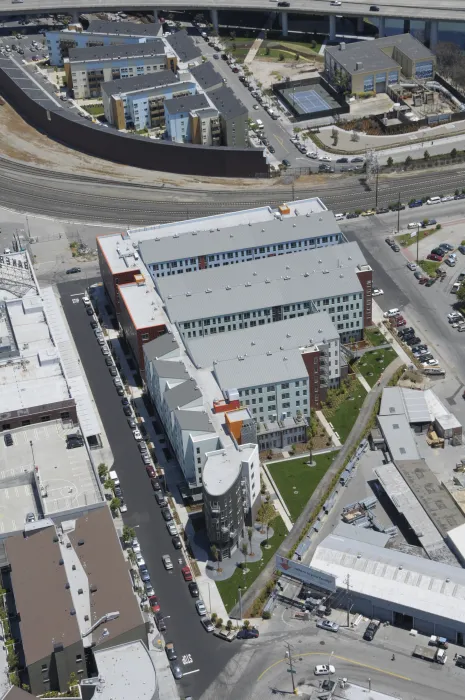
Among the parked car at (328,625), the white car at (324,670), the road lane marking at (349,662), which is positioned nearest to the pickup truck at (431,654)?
the road lane marking at (349,662)

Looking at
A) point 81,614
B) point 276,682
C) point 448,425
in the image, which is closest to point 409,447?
point 448,425

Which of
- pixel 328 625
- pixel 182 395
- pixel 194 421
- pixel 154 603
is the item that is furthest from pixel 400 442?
pixel 154 603

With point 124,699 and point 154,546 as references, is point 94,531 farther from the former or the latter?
point 124,699

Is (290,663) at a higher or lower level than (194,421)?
lower

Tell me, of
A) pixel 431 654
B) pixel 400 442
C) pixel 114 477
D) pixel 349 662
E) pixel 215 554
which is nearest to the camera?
pixel 431 654

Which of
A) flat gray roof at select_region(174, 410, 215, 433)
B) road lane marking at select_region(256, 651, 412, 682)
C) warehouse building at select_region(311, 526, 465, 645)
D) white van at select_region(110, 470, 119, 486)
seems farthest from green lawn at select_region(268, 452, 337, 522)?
road lane marking at select_region(256, 651, 412, 682)

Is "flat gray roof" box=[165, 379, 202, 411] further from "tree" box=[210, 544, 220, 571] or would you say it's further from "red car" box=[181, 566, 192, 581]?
"red car" box=[181, 566, 192, 581]

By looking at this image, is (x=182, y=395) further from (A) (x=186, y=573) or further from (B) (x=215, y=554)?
(A) (x=186, y=573)
